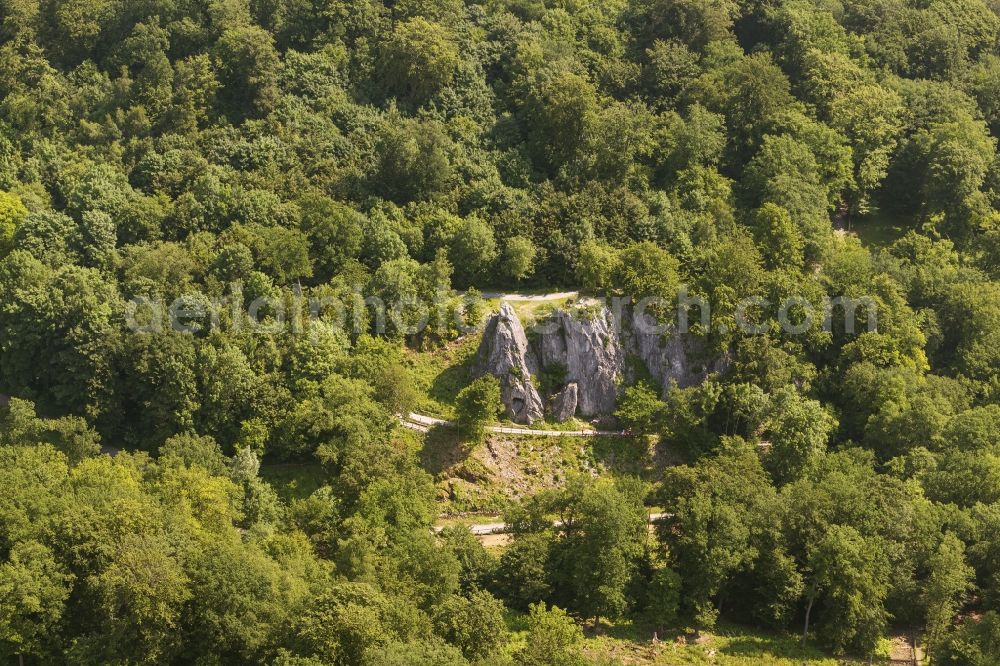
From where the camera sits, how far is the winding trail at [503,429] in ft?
279

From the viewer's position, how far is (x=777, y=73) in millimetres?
108688

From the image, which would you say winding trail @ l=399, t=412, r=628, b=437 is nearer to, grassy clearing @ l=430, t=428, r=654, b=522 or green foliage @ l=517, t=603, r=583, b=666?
grassy clearing @ l=430, t=428, r=654, b=522

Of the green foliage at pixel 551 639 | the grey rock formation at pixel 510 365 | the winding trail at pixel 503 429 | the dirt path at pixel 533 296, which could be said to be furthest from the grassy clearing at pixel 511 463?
the green foliage at pixel 551 639

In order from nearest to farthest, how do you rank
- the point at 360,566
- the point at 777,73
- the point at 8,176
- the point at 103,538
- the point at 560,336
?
the point at 103,538
the point at 360,566
the point at 560,336
the point at 8,176
the point at 777,73

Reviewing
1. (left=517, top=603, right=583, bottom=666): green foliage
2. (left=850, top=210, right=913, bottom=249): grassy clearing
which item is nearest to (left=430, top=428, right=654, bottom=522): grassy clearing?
(left=517, top=603, right=583, bottom=666): green foliage

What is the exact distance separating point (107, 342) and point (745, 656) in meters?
46.3

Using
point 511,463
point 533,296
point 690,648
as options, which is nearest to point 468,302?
point 533,296

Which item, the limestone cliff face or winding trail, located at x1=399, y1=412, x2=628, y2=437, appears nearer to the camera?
winding trail, located at x1=399, y1=412, x2=628, y2=437

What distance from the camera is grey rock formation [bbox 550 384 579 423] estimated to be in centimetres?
8806

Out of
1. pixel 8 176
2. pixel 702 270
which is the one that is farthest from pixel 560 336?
pixel 8 176

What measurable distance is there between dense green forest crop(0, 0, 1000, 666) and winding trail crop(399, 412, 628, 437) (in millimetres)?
1263

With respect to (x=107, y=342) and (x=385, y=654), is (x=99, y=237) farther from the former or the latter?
(x=385, y=654)

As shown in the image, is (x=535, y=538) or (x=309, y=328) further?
(x=309, y=328)

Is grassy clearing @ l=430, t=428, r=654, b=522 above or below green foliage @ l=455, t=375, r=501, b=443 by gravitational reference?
below
